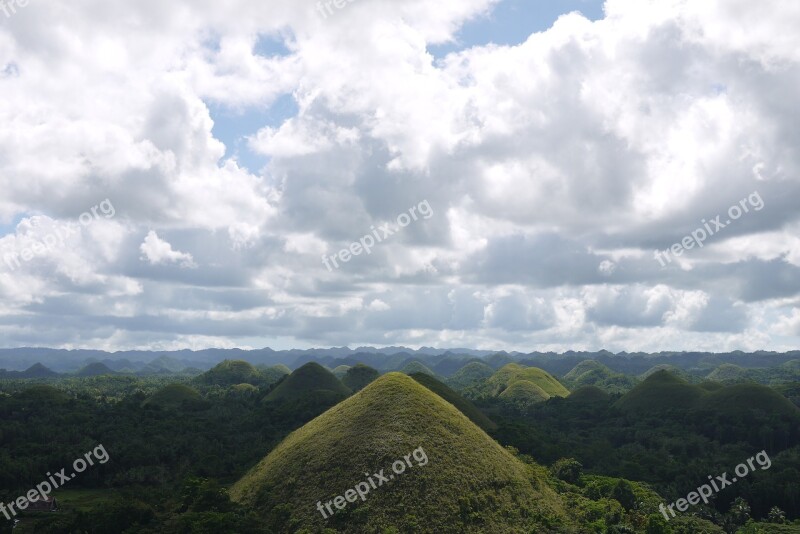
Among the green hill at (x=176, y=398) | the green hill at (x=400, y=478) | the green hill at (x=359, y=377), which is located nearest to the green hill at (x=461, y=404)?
the green hill at (x=400, y=478)

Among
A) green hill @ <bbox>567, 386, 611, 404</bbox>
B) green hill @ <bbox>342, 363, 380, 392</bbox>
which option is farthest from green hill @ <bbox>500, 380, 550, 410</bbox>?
green hill @ <bbox>342, 363, 380, 392</bbox>

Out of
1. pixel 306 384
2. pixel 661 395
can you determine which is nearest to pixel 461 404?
pixel 306 384

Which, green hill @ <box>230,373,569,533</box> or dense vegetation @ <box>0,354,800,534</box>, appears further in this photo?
dense vegetation @ <box>0,354,800,534</box>

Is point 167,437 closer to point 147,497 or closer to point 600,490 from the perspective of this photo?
point 147,497

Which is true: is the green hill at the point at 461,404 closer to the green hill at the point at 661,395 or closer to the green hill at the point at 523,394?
the green hill at the point at 523,394

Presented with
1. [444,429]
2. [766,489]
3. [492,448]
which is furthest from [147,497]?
[766,489]

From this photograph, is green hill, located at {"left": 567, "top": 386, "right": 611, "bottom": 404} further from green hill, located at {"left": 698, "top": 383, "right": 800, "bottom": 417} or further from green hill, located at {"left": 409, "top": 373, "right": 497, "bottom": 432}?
green hill, located at {"left": 409, "top": 373, "right": 497, "bottom": 432}

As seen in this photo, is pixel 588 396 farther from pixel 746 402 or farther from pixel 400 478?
pixel 400 478
